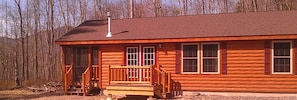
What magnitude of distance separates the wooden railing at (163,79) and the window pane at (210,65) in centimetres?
152

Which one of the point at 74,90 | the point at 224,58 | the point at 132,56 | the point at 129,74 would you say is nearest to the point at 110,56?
the point at 132,56

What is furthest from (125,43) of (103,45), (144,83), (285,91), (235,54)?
(285,91)

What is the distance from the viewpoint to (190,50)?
42.1ft

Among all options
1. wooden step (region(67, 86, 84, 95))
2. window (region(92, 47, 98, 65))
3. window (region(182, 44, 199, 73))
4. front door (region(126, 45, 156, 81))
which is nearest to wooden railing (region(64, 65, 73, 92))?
wooden step (region(67, 86, 84, 95))

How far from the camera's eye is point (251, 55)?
12258mm

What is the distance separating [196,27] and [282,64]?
372 cm

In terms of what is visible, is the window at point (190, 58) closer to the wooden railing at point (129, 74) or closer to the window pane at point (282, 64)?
the wooden railing at point (129, 74)

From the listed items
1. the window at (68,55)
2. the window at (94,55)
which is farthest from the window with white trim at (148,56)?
the window at (68,55)

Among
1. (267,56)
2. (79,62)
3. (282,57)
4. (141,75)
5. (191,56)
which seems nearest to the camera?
(282,57)

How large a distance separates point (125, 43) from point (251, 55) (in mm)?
5043

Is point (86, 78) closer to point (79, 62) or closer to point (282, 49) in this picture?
point (79, 62)

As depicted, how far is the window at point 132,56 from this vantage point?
13.5 m

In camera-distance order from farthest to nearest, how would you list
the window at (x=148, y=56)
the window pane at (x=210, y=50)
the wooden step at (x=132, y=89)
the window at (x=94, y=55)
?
1. the window at (x=94, y=55)
2. the window at (x=148, y=56)
3. the window pane at (x=210, y=50)
4. the wooden step at (x=132, y=89)

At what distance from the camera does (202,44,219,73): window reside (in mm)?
12547
